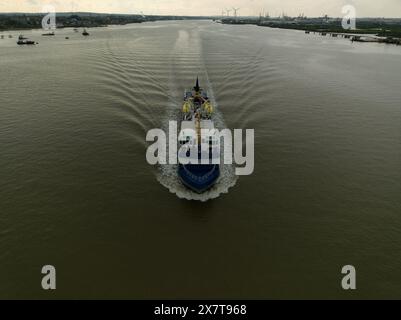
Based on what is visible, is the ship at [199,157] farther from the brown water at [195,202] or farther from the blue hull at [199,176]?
the brown water at [195,202]

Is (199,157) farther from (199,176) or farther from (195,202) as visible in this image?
(195,202)

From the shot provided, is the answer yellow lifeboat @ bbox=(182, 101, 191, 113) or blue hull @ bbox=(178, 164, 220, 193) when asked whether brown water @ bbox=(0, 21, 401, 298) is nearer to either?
blue hull @ bbox=(178, 164, 220, 193)

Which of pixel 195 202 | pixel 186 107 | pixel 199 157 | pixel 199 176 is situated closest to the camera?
pixel 195 202

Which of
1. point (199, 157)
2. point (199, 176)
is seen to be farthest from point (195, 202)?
point (199, 157)

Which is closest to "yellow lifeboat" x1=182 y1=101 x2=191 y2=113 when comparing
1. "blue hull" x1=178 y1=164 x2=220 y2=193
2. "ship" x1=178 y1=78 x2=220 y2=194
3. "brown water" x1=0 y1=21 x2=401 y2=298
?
"brown water" x1=0 y1=21 x2=401 y2=298

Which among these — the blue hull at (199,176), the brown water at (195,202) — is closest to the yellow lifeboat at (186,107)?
the brown water at (195,202)

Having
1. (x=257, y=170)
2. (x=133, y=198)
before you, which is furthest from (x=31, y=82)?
(x=257, y=170)

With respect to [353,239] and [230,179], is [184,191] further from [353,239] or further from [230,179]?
[353,239]
